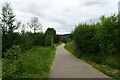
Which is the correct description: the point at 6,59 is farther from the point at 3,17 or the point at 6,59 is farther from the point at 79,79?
the point at 3,17

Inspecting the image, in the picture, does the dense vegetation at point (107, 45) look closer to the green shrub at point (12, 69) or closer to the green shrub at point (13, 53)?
the green shrub at point (12, 69)

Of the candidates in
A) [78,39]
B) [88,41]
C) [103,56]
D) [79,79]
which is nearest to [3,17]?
[78,39]

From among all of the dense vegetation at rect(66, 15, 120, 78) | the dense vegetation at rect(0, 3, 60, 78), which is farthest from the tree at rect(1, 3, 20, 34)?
the dense vegetation at rect(66, 15, 120, 78)

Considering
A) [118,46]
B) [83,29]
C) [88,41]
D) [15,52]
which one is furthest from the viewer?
[83,29]

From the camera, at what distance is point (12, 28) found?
40.6 m

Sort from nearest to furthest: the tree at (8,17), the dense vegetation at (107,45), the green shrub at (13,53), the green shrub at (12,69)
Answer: the green shrub at (12,69) < the green shrub at (13,53) < the dense vegetation at (107,45) < the tree at (8,17)

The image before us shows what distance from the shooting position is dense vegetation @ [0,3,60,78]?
44.1 feet

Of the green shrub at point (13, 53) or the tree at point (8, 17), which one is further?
the tree at point (8, 17)

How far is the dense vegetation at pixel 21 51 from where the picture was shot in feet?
44.1

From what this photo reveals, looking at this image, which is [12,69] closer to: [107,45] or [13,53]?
[13,53]

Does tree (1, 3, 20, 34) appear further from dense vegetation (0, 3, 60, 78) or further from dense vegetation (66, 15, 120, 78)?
dense vegetation (66, 15, 120, 78)

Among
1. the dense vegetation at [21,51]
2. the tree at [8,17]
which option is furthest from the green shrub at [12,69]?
the tree at [8,17]

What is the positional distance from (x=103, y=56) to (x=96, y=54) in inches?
95.9

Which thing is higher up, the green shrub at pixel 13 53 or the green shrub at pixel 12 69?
the green shrub at pixel 13 53
